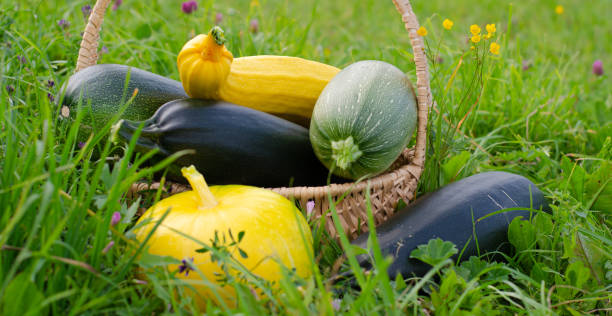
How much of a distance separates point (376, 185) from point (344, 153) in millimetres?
256

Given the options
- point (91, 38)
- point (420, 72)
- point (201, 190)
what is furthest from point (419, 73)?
point (91, 38)

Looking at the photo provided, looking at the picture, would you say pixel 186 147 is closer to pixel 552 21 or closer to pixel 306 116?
pixel 306 116

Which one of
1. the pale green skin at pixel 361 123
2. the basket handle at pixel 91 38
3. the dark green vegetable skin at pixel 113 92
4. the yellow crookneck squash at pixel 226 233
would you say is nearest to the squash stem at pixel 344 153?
the pale green skin at pixel 361 123

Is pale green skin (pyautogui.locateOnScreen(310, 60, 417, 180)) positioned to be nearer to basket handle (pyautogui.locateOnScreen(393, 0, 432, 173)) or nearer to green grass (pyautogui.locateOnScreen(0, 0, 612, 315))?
basket handle (pyautogui.locateOnScreen(393, 0, 432, 173))

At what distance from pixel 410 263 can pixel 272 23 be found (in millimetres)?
2497

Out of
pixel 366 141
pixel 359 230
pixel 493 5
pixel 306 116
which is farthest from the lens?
pixel 493 5

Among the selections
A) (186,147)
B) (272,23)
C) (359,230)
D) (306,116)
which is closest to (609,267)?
(359,230)

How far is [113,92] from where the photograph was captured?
6.88ft

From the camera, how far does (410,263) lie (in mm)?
1646

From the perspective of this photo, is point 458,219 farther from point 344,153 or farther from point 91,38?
point 91,38

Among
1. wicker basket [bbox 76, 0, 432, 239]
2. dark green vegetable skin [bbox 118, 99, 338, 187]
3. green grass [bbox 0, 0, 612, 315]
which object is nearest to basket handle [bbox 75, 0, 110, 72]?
wicker basket [bbox 76, 0, 432, 239]

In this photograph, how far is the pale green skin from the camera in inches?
67.9

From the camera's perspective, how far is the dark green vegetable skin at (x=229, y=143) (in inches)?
70.7

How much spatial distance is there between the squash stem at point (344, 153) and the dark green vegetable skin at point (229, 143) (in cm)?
26
